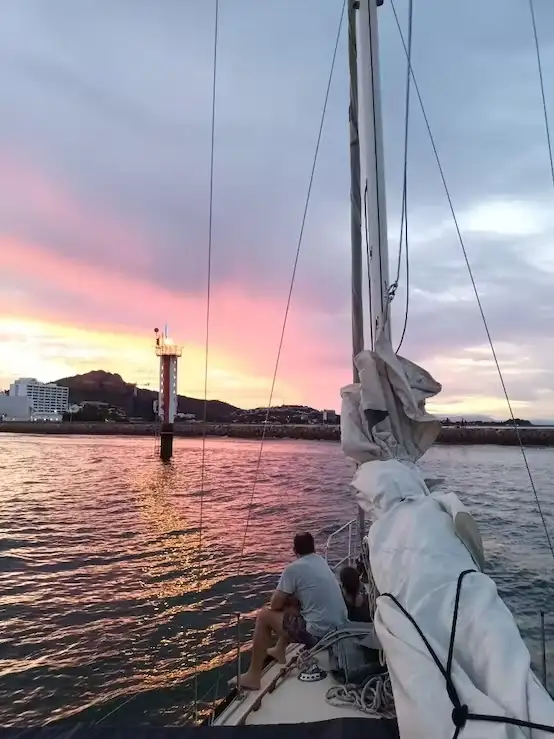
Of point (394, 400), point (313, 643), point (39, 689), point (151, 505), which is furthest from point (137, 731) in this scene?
point (151, 505)

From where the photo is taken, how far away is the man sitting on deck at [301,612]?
4879 mm

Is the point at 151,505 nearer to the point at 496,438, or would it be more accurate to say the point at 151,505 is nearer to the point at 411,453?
the point at 411,453

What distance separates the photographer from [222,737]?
2.36 metres

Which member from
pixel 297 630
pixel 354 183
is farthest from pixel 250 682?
pixel 354 183

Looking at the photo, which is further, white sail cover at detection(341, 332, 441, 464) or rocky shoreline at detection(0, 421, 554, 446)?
rocky shoreline at detection(0, 421, 554, 446)

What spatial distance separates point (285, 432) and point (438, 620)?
10823cm

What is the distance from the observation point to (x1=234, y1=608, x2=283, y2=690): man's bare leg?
4508 millimetres

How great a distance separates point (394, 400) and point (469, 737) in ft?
9.64

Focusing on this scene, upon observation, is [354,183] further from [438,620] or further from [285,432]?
[285,432]

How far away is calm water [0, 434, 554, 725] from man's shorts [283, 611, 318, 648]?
82 centimetres

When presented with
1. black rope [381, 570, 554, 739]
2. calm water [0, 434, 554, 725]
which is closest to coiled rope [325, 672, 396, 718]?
calm water [0, 434, 554, 725]

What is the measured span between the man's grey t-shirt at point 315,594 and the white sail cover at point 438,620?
1.42 m

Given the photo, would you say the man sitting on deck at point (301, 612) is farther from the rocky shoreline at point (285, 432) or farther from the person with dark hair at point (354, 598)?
the rocky shoreline at point (285, 432)

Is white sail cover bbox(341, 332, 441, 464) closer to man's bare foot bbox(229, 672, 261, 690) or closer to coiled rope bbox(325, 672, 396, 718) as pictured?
coiled rope bbox(325, 672, 396, 718)
